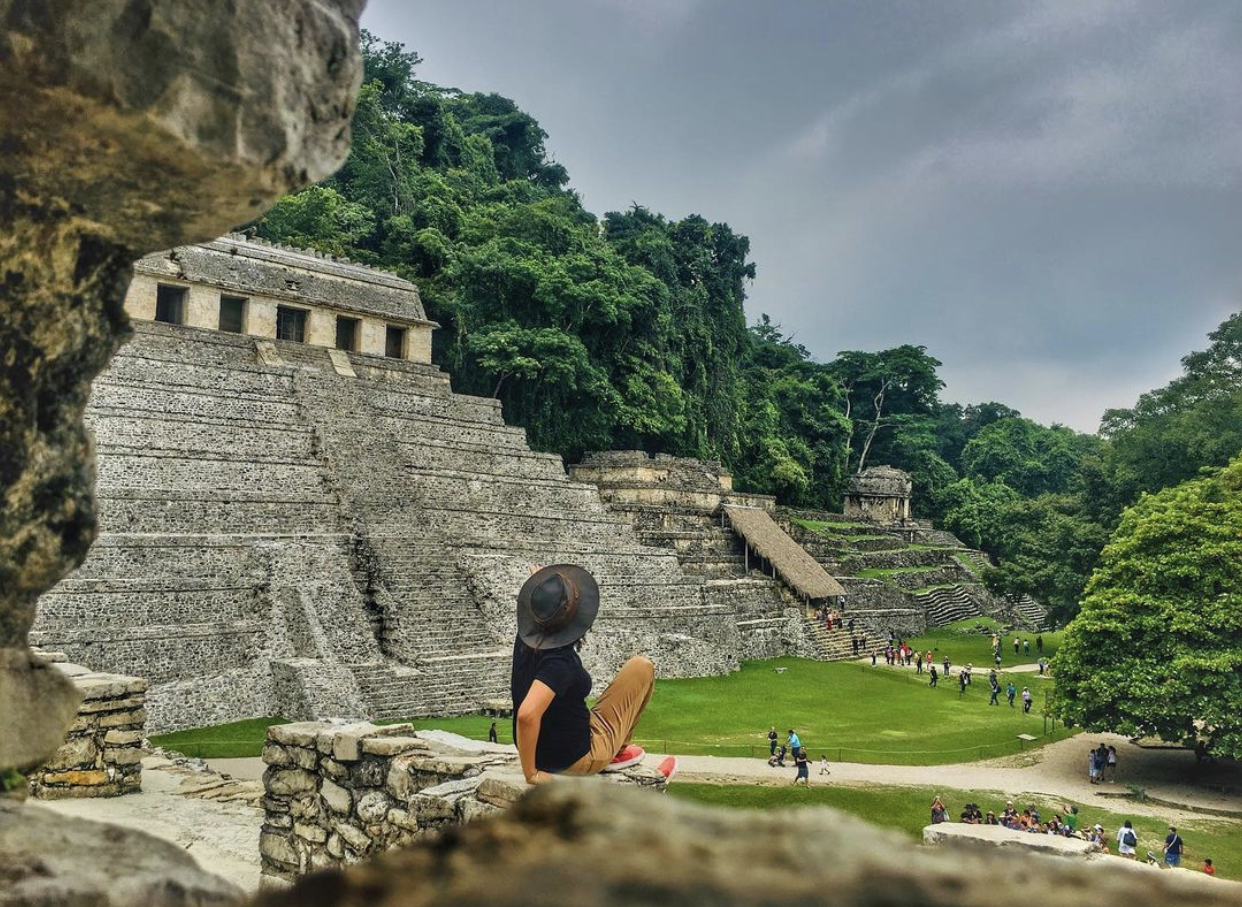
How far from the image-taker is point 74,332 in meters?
2.61

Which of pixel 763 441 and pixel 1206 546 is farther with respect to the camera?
pixel 763 441

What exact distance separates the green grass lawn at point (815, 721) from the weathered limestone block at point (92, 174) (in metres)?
12.4

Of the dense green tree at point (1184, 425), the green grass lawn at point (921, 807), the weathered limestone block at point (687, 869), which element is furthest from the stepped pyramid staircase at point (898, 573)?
the weathered limestone block at point (687, 869)

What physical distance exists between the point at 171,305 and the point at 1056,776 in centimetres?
2425

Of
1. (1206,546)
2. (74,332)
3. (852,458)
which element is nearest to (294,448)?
(1206,546)

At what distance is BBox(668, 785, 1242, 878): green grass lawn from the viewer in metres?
13.6

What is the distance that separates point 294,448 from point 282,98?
21783mm

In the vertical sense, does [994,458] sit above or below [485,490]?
above

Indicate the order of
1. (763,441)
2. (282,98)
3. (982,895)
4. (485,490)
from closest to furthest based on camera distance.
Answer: (982,895) < (282,98) < (485,490) < (763,441)

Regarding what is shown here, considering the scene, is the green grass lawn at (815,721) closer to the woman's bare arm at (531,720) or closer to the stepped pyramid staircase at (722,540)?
the stepped pyramid staircase at (722,540)

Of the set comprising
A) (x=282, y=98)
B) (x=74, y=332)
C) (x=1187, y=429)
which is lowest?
(x=74, y=332)

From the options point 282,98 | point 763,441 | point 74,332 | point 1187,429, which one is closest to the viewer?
point 282,98

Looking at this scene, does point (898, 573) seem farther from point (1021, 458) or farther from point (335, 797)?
point (335, 797)

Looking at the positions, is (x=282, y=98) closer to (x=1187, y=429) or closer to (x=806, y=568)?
(x=806, y=568)
